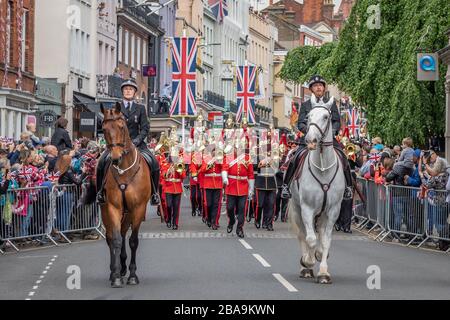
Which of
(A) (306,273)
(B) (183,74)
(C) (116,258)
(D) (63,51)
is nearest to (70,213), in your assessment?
(A) (306,273)

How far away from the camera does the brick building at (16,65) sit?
47075 mm

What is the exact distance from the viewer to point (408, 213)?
27781 millimetres

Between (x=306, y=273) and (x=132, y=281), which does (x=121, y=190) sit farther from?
(x=306, y=273)

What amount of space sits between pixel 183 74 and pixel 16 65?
5951 millimetres

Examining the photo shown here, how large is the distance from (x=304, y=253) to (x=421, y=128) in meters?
21.2

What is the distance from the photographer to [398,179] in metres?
29.2

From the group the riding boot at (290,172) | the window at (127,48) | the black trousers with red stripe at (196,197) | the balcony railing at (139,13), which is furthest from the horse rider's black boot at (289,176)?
the window at (127,48)

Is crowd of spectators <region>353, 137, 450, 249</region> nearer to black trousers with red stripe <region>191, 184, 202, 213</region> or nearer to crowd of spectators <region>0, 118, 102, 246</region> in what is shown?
crowd of spectators <region>0, 118, 102, 246</region>

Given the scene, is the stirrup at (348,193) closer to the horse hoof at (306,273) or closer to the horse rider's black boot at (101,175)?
the horse hoof at (306,273)

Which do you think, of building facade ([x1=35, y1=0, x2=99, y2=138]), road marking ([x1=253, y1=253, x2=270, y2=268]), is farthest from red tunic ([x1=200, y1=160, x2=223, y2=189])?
building facade ([x1=35, y1=0, x2=99, y2=138])

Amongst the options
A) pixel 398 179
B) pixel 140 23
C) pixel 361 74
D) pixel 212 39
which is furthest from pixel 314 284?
pixel 212 39

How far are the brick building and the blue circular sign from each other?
591 inches

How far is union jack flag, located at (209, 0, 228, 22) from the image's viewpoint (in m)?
104

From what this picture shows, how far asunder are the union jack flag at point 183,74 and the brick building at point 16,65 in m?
5.23
